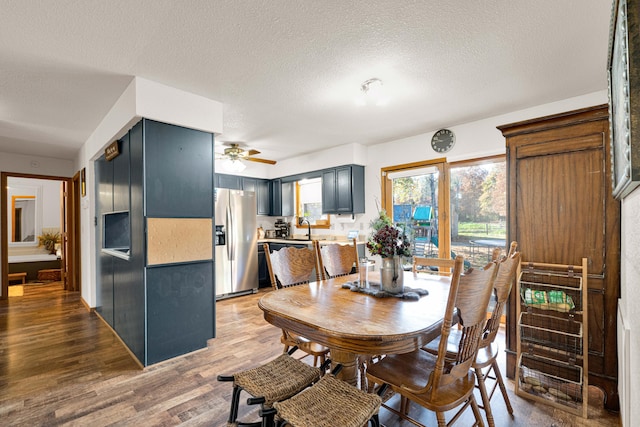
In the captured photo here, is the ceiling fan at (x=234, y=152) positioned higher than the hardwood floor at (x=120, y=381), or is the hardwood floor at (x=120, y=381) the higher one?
the ceiling fan at (x=234, y=152)

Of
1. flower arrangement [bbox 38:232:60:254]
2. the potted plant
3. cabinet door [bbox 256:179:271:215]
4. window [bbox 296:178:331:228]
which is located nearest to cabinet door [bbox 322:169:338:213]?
window [bbox 296:178:331:228]

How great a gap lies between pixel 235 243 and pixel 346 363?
3.64 m

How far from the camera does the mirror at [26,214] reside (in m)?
7.04

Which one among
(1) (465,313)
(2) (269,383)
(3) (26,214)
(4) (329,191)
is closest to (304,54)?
(1) (465,313)

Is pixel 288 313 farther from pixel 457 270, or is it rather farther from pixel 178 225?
pixel 178 225

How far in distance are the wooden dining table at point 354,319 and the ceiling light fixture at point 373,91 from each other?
170 cm

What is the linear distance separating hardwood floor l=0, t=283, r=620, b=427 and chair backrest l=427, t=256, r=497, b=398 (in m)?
0.76

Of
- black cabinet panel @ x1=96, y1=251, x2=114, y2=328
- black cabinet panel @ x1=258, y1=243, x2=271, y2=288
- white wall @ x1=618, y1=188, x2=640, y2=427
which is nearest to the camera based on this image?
white wall @ x1=618, y1=188, x2=640, y2=427

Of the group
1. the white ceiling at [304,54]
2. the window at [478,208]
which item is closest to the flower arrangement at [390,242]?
the white ceiling at [304,54]

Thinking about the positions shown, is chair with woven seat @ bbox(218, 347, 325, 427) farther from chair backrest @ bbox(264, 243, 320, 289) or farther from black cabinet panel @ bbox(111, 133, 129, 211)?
black cabinet panel @ bbox(111, 133, 129, 211)

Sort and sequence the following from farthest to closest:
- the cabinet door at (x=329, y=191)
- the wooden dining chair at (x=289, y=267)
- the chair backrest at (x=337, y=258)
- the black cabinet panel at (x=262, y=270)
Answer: the black cabinet panel at (x=262, y=270) < the cabinet door at (x=329, y=191) < the chair backrest at (x=337, y=258) < the wooden dining chair at (x=289, y=267)

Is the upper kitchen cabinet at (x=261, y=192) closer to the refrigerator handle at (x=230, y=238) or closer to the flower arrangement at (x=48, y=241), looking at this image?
the refrigerator handle at (x=230, y=238)

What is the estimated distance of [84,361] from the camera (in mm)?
2670

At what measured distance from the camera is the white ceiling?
1744 millimetres
